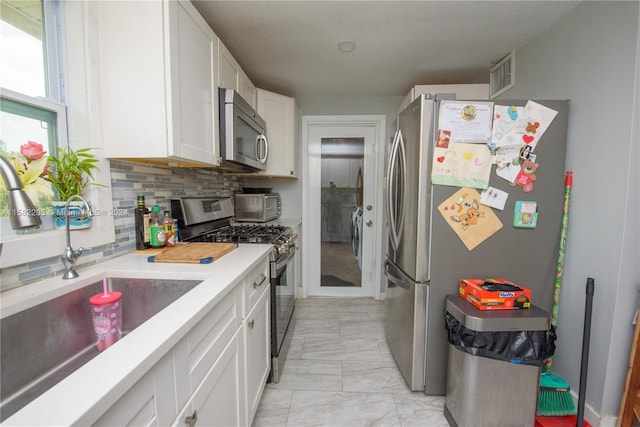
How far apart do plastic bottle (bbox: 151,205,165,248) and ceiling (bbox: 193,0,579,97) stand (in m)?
1.20

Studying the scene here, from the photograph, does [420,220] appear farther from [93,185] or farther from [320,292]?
[320,292]

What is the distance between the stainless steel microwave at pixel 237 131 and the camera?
5.26 ft

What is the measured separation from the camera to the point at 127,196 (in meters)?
1.32

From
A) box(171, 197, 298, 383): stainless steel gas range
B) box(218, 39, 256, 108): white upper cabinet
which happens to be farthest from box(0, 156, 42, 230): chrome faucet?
box(218, 39, 256, 108): white upper cabinet

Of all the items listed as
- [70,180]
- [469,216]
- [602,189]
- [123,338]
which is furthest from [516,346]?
[70,180]

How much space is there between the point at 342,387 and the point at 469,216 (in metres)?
1.34

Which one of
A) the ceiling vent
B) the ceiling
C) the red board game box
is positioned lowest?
the red board game box

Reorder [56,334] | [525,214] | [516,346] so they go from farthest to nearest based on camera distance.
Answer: [525,214] < [516,346] < [56,334]

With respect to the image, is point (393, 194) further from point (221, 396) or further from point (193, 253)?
point (221, 396)

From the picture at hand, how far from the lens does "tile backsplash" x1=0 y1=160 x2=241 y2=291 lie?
91cm

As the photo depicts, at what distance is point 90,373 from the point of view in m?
0.50

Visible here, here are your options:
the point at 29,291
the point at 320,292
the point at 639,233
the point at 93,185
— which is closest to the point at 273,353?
the point at 29,291

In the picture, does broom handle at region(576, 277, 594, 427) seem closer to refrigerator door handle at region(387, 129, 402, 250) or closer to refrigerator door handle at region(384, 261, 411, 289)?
refrigerator door handle at region(384, 261, 411, 289)

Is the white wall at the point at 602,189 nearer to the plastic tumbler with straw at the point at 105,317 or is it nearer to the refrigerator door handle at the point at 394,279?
the refrigerator door handle at the point at 394,279
